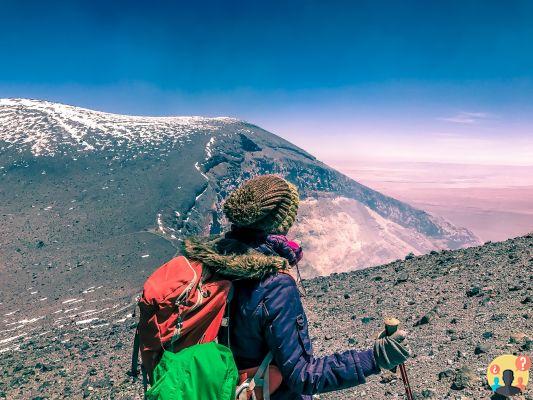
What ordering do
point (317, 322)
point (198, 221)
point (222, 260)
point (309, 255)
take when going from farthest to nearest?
1. point (309, 255)
2. point (198, 221)
3. point (317, 322)
4. point (222, 260)

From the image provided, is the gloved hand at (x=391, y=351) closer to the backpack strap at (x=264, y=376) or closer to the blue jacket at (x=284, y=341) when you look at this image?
the blue jacket at (x=284, y=341)

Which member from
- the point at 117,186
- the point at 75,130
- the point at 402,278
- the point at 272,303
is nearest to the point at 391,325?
the point at 272,303

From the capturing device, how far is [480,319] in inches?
340

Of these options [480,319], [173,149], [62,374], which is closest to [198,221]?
[173,149]

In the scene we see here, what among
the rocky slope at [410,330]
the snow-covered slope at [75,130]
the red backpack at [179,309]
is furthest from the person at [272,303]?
the snow-covered slope at [75,130]

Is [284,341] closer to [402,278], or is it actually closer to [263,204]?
[263,204]

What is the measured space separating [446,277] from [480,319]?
3.23 m

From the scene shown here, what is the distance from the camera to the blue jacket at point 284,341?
8.80ft

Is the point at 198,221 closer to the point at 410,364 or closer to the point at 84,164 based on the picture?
the point at 84,164

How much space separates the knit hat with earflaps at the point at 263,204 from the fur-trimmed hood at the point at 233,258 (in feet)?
0.57

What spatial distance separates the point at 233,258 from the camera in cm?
274

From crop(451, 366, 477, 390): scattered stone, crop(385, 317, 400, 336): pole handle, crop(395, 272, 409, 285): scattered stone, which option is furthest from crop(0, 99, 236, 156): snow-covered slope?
crop(385, 317, 400, 336): pole handle

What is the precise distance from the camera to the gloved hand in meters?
2.84

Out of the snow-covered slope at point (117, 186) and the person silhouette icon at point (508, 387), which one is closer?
the person silhouette icon at point (508, 387)
